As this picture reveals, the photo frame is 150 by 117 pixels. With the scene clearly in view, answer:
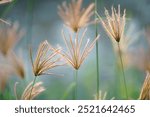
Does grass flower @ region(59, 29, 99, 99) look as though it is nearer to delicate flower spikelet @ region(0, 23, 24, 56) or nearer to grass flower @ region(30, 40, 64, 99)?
grass flower @ region(30, 40, 64, 99)

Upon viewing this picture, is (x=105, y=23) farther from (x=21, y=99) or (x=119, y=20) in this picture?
(x=21, y=99)

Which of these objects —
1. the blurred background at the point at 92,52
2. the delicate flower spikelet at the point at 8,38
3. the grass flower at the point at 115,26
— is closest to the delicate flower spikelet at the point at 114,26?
the grass flower at the point at 115,26

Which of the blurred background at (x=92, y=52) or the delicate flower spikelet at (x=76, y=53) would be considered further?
the blurred background at (x=92, y=52)

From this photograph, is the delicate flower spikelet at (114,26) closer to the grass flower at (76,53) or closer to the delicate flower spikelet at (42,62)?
the grass flower at (76,53)

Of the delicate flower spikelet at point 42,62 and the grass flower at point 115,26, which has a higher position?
the grass flower at point 115,26

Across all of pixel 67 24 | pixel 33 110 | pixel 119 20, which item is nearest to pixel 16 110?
pixel 33 110

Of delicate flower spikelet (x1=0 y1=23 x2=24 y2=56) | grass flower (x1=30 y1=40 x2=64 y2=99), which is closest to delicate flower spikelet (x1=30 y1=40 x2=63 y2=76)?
grass flower (x1=30 y1=40 x2=64 y2=99)
